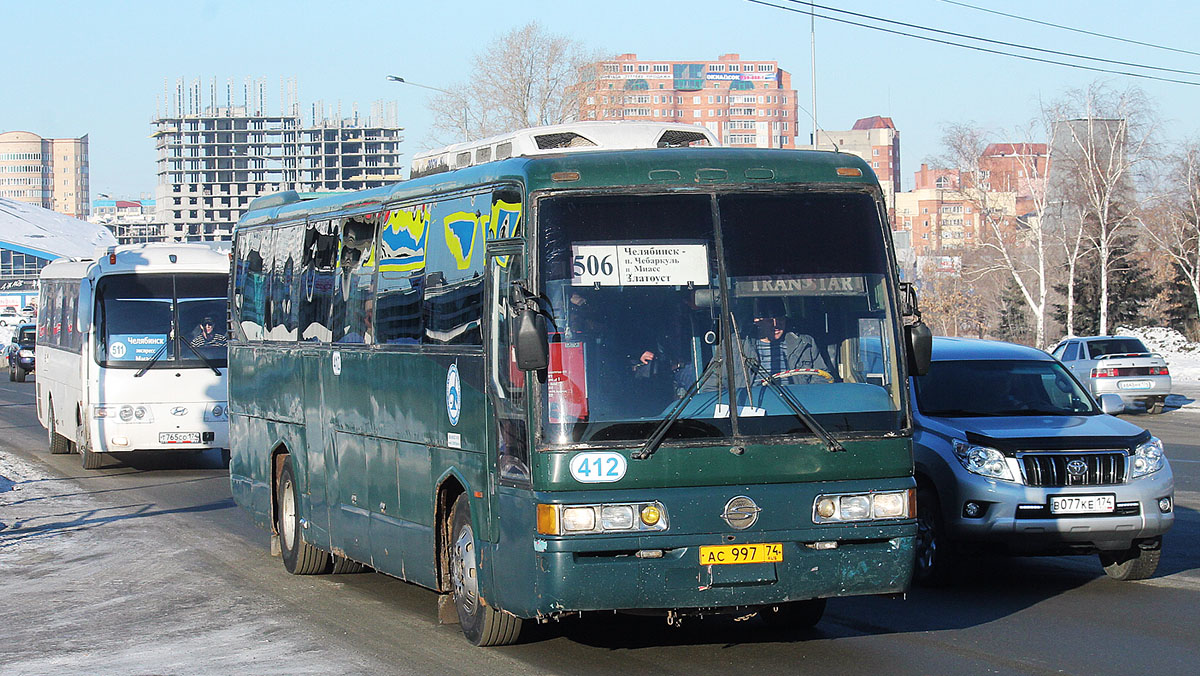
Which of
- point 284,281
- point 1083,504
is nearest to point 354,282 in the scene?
point 284,281

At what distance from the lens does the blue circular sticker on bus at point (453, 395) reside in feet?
28.5

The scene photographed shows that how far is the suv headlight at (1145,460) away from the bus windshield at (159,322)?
1332 cm

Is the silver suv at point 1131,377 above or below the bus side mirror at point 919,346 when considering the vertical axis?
below

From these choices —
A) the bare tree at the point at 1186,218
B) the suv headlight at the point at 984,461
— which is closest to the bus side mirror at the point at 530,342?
the suv headlight at the point at 984,461

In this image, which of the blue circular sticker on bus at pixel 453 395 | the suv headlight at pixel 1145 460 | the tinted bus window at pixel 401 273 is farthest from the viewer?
the suv headlight at pixel 1145 460

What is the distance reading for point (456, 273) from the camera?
8.95 metres

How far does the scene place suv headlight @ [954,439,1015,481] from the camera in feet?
34.1

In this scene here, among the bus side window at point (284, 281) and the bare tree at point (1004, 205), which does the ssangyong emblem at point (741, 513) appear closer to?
the bus side window at point (284, 281)

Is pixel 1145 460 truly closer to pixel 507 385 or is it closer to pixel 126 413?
pixel 507 385

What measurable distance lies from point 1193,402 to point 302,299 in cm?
2666

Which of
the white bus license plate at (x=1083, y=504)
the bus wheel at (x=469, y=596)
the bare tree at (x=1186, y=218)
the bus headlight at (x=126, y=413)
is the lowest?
the bus wheel at (x=469, y=596)

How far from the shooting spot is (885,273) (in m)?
8.18

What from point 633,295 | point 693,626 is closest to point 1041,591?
point 693,626

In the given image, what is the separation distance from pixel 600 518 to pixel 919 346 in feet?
6.71
